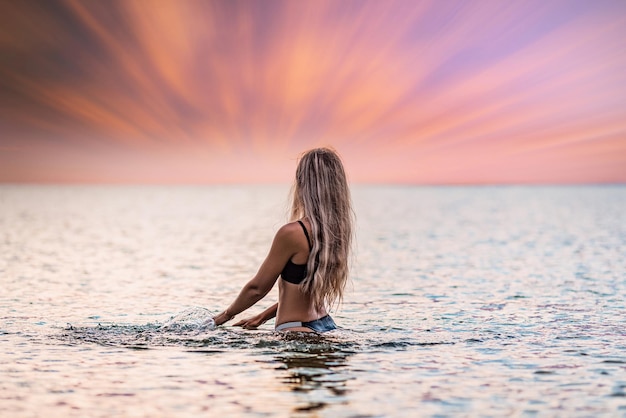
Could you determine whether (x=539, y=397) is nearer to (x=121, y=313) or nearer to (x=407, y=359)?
(x=407, y=359)

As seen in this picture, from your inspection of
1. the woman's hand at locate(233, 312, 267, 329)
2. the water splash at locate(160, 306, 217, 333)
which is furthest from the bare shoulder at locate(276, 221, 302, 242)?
the water splash at locate(160, 306, 217, 333)

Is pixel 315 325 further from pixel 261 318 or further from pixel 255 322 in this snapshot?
pixel 255 322

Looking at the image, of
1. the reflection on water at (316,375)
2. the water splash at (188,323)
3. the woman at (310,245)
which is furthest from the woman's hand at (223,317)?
the water splash at (188,323)

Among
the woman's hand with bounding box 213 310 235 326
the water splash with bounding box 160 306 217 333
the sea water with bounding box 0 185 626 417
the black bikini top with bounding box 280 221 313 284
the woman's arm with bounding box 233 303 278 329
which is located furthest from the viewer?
the water splash with bounding box 160 306 217 333

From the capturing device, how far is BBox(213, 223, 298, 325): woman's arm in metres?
10.4

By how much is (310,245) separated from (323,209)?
489mm

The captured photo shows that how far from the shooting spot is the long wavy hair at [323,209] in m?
10.4

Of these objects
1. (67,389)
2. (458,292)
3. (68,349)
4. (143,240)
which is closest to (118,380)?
(67,389)

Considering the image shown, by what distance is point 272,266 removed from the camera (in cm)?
1045

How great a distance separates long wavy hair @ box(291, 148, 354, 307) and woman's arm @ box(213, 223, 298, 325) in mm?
275

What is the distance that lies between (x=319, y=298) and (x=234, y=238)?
107 feet

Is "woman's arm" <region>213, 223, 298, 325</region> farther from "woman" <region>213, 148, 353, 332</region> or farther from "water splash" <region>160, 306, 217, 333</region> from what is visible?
"water splash" <region>160, 306, 217, 333</region>

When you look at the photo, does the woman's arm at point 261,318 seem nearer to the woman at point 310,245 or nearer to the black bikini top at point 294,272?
the woman at point 310,245

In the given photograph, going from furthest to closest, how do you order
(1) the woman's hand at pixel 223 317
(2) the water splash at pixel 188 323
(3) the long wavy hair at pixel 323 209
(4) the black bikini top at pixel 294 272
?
1. (2) the water splash at pixel 188 323
2. (1) the woman's hand at pixel 223 317
3. (4) the black bikini top at pixel 294 272
4. (3) the long wavy hair at pixel 323 209
